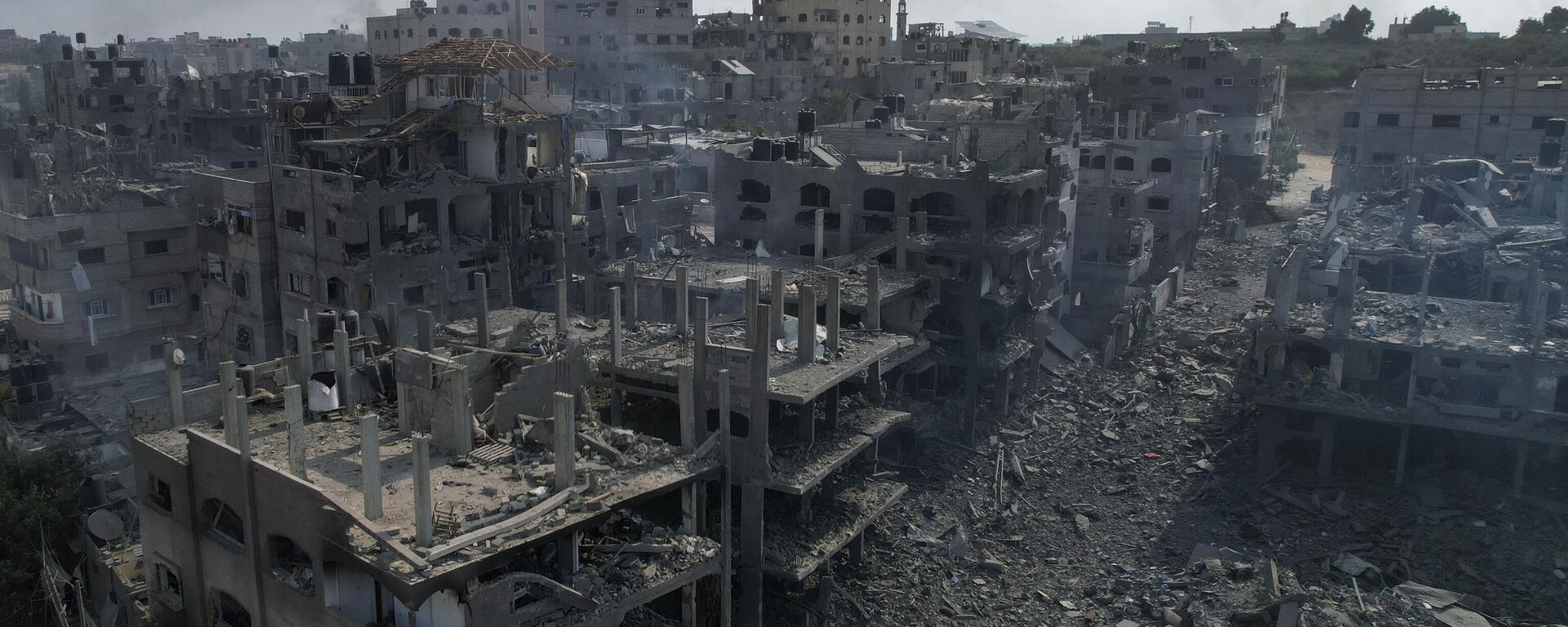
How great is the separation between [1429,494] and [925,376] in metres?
15.7

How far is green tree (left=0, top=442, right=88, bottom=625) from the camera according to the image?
1273 inches

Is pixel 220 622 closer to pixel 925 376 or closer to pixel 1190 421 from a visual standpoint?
pixel 925 376

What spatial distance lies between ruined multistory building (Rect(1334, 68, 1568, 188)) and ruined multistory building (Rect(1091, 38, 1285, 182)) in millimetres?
7938

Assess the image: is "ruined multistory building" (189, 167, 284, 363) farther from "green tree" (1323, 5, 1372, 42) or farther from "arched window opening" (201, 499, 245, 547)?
"green tree" (1323, 5, 1372, 42)

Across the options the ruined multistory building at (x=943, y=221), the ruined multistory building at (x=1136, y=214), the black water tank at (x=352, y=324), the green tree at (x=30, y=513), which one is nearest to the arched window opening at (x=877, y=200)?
the ruined multistory building at (x=943, y=221)

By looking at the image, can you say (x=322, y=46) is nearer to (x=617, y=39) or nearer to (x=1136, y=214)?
(x=617, y=39)

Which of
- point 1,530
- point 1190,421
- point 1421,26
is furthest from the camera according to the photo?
point 1421,26

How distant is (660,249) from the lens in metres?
45.2

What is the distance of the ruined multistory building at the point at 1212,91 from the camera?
72.7 meters

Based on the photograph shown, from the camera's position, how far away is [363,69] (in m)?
48.1

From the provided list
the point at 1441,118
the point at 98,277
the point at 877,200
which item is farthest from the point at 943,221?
the point at 1441,118

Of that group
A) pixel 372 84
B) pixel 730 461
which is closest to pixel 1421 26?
pixel 372 84

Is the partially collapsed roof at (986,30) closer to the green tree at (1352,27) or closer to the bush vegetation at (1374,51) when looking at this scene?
the bush vegetation at (1374,51)

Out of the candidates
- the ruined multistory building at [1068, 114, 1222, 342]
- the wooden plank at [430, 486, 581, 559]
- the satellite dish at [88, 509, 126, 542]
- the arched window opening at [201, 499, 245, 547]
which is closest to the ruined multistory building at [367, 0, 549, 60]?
the ruined multistory building at [1068, 114, 1222, 342]
